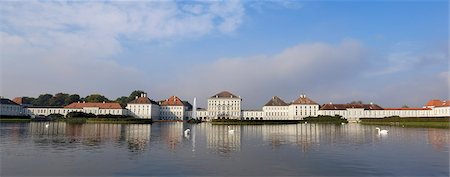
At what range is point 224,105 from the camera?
119688 millimetres

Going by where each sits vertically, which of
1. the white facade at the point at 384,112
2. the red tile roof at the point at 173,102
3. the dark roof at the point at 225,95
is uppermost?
the dark roof at the point at 225,95

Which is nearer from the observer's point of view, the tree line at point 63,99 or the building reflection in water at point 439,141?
the building reflection in water at point 439,141

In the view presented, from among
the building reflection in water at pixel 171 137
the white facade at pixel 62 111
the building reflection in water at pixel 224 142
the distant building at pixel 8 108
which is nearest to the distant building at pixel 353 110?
the white facade at pixel 62 111

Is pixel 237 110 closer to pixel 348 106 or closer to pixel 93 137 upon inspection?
pixel 348 106

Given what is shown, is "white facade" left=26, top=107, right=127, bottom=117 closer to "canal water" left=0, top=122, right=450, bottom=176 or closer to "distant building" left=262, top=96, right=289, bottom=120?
"distant building" left=262, top=96, right=289, bottom=120

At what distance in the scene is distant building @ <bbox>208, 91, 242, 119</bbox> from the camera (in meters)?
118

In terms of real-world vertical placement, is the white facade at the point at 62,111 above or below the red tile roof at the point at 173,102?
below

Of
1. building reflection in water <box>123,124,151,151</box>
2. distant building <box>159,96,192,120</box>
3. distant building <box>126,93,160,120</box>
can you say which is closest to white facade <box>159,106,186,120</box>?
distant building <box>159,96,192,120</box>

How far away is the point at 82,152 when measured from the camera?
19.0 m

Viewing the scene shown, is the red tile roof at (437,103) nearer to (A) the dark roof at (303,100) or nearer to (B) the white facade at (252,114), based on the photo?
(A) the dark roof at (303,100)

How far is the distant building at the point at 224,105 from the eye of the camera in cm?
11838

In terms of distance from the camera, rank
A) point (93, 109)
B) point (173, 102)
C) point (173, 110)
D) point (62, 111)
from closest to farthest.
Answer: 1. point (93, 109)
2. point (62, 111)
3. point (173, 110)
4. point (173, 102)

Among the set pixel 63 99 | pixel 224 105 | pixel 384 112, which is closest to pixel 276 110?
pixel 224 105

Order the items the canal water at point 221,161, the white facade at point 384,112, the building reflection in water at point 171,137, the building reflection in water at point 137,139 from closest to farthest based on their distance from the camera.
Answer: the canal water at point 221,161 → the building reflection in water at point 137,139 → the building reflection in water at point 171,137 → the white facade at point 384,112
